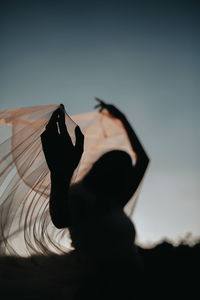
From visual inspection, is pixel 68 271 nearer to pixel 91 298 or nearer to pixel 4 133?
pixel 91 298

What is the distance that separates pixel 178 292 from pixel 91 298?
60.6 inches

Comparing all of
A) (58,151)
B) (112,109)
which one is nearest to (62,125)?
(58,151)

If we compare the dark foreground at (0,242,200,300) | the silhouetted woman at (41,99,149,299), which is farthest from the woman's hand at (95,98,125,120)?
the dark foreground at (0,242,200,300)

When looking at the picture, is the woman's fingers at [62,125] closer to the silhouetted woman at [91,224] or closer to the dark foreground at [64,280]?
the silhouetted woman at [91,224]

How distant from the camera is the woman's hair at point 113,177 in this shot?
1.64m

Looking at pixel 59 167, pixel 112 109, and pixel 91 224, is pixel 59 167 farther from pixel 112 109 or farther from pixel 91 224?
pixel 112 109

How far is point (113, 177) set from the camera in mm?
1729

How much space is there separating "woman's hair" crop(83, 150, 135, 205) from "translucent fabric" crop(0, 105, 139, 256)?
16cm

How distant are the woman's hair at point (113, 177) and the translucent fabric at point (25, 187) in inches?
6.3

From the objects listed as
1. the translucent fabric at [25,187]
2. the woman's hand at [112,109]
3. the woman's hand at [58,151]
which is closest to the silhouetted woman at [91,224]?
the woman's hand at [58,151]

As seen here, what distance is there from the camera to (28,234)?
1.63 meters

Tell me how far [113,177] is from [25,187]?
66 centimetres

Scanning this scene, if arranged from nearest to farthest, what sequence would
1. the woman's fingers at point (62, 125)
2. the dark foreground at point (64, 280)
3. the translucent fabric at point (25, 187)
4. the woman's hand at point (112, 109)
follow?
the dark foreground at point (64, 280)
the woman's fingers at point (62, 125)
the translucent fabric at point (25, 187)
the woman's hand at point (112, 109)

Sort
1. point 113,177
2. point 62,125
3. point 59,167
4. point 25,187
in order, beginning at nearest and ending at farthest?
point 59,167 < point 62,125 < point 25,187 < point 113,177
